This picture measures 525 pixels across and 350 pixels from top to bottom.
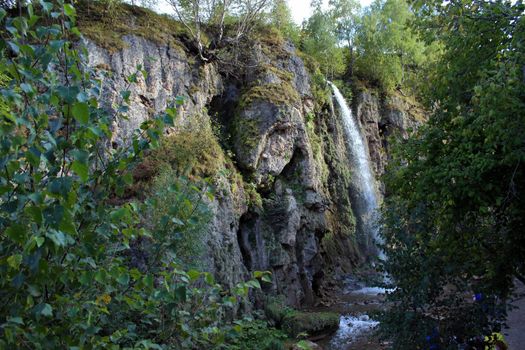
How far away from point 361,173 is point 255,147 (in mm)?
11220

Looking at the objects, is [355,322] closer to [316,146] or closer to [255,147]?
[255,147]

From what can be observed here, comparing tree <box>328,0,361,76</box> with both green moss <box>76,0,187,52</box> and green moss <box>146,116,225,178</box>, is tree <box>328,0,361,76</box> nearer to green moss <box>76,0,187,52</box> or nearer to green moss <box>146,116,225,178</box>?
green moss <box>76,0,187,52</box>

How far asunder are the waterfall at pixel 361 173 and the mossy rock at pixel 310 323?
1100cm

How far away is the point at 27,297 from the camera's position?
177 centimetres

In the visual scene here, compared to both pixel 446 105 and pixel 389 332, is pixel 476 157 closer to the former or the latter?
pixel 446 105

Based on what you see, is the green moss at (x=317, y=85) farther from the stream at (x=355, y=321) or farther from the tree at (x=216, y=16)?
the stream at (x=355, y=321)

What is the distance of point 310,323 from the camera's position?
11266 mm

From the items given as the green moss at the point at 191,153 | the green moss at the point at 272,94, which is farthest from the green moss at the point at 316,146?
the green moss at the point at 191,153

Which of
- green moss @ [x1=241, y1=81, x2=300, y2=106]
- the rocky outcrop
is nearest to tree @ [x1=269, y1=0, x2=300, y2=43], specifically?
green moss @ [x1=241, y1=81, x2=300, y2=106]

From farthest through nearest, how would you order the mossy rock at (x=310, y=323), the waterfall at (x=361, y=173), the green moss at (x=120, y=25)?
the waterfall at (x=361, y=173)
the green moss at (x=120, y=25)
the mossy rock at (x=310, y=323)

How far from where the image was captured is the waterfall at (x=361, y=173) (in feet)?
74.4

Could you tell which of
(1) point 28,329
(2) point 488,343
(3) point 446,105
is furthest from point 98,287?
(3) point 446,105

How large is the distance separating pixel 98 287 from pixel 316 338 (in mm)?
10115

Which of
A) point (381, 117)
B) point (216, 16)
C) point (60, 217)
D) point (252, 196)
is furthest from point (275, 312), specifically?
point (381, 117)
